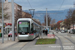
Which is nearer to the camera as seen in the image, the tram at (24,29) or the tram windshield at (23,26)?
the tram at (24,29)

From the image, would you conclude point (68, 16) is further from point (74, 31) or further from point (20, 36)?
point (20, 36)

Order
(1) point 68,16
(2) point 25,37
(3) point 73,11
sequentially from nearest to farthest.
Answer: (2) point 25,37, (3) point 73,11, (1) point 68,16

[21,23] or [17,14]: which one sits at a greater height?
[17,14]

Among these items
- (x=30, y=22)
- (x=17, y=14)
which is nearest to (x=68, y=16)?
(x=17, y=14)

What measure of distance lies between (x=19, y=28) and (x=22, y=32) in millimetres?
738

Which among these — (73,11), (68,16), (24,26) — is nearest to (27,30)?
(24,26)

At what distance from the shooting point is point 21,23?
742 inches

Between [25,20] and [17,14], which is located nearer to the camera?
[25,20]

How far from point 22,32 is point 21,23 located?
1267mm

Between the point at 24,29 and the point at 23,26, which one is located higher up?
the point at 23,26

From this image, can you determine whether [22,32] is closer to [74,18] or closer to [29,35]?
[29,35]

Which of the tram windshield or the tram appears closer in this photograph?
the tram

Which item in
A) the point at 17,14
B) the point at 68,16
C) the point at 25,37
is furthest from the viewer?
the point at 68,16

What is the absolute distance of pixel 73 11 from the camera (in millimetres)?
57406
